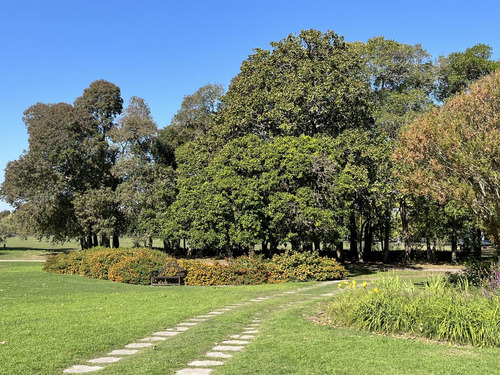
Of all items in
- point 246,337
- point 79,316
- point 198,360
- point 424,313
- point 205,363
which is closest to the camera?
point 205,363

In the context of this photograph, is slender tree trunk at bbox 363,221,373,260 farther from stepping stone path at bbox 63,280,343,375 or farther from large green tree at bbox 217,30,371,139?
stepping stone path at bbox 63,280,343,375

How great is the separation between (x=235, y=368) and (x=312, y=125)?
19759 mm

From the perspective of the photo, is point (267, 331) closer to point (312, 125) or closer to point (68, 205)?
point (312, 125)

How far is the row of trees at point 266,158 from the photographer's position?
66.3 feet

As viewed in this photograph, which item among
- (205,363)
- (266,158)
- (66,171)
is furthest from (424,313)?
(66,171)

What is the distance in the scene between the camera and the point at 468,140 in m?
10.3

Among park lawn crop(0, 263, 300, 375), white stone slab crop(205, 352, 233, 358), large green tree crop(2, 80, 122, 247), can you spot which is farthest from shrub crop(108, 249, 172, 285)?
large green tree crop(2, 80, 122, 247)

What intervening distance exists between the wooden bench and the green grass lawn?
4996mm

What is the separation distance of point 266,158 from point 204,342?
14.4m

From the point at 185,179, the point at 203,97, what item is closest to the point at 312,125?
the point at 185,179

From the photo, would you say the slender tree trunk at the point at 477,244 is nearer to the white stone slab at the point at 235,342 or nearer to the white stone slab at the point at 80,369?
the white stone slab at the point at 235,342

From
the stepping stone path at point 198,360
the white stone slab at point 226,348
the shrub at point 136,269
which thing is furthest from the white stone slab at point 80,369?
the shrub at point 136,269

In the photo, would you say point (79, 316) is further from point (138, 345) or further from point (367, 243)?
point (367, 243)

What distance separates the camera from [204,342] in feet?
22.4
